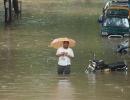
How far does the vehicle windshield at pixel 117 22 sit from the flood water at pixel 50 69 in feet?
2.79

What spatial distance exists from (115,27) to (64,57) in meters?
14.8

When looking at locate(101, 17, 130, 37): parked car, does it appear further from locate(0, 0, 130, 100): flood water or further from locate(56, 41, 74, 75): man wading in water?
locate(56, 41, 74, 75): man wading in water

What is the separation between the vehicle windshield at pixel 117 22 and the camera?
3219 cm

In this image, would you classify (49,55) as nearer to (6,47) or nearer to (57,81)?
(6,47)

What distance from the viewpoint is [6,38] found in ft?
97.6

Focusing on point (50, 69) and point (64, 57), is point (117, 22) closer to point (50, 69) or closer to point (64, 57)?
point (50, 69)

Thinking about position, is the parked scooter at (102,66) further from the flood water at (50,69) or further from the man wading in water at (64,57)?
the man wading in water at (64,57)

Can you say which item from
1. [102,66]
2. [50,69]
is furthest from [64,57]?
[50,69]

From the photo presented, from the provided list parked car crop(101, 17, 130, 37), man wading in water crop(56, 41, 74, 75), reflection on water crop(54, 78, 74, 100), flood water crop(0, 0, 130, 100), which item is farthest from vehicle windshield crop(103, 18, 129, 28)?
reflection on water crop(54, 78, 74, 100)

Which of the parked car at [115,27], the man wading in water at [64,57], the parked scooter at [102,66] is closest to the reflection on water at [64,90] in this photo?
the man wading in water at [64,57]

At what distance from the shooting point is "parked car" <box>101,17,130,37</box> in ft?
104

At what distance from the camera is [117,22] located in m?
32.5

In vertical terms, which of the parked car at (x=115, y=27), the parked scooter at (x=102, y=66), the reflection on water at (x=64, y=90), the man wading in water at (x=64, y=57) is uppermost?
the parked car at (x=115, y=27)

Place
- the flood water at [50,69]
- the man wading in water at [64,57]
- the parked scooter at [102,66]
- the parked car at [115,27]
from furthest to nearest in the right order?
Result: 1. the parked car at [115,27]
2. the parked scooter at [102,66]
3. the man wading in water at [64,57]
4. the flood water at [50,69]
